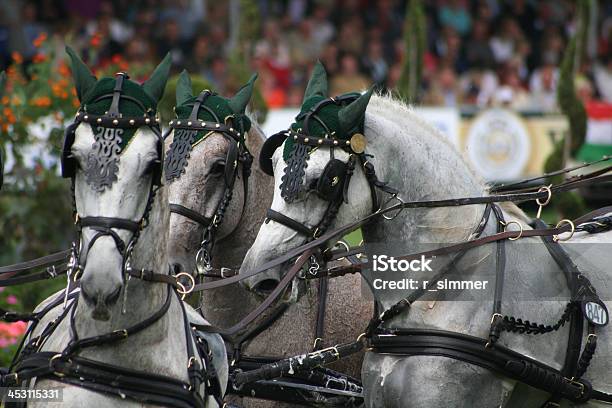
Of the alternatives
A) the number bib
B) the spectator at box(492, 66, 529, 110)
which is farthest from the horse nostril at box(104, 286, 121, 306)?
the spectator at box(492, 66, 529, 110)

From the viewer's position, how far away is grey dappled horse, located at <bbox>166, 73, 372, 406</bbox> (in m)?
5.01

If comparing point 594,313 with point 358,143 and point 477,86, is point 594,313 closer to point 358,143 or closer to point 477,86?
point 358,143

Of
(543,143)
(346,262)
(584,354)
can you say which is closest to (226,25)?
(543,143)

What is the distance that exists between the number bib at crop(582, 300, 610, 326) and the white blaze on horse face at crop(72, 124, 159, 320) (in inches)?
81.1

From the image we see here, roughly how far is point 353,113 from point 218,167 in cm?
88

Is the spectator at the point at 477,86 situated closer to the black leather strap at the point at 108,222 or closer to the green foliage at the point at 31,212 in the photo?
the green foliage at the point at 31,212

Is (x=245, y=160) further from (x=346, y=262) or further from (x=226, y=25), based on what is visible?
(x=226, y=25)

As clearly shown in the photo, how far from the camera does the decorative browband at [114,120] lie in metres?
3.68

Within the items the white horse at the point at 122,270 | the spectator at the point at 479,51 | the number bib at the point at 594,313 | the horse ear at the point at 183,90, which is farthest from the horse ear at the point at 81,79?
the spectator at the point at 479,51

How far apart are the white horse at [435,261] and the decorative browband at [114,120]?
96cm

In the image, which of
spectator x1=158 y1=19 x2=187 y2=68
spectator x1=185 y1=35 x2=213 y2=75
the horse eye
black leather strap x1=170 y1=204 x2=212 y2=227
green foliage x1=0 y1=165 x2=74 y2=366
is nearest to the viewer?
black leather strap x1=170 y1=204 x2=212 y2=227

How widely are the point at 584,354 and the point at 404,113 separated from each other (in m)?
1.33

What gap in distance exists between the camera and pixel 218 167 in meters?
5.11

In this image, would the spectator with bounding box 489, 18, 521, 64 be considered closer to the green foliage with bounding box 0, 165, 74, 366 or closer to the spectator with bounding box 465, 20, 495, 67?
the spectator with bounding box 465, 20, 495, 67
